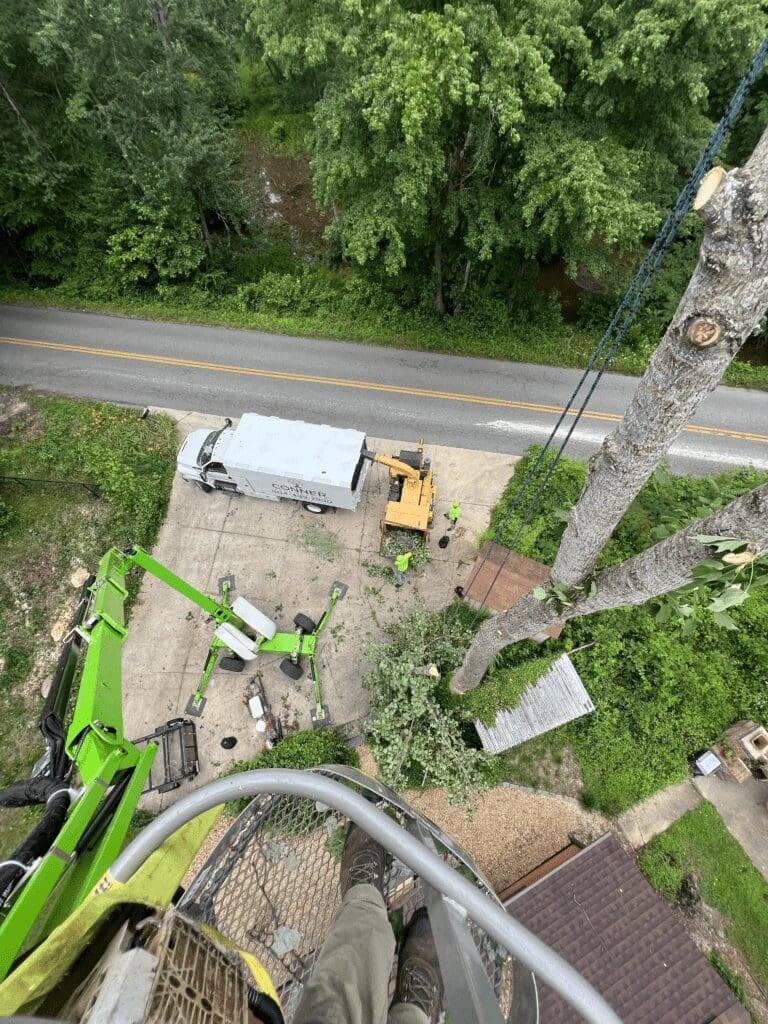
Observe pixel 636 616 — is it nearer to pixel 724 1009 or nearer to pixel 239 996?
pixel 724 1009

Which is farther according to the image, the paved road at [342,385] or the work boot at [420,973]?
the paved road at [342,385]

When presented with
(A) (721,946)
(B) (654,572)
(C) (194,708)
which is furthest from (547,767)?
(C) (194,708)

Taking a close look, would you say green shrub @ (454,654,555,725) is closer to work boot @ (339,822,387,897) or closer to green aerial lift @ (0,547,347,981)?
green aerial lift @ (0,547,347,981)

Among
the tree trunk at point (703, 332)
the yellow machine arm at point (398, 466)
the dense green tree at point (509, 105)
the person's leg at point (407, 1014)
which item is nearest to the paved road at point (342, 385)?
the yellow machine arm at point (398, 466)

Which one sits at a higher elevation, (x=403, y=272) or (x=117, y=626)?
(x=403, y=272)

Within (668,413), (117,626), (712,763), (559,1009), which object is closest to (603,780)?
(712,763)

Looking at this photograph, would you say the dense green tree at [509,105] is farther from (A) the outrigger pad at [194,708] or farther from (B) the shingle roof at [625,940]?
(B) the shingle roof at [625,940]
